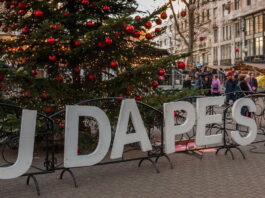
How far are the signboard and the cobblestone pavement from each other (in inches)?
15.3

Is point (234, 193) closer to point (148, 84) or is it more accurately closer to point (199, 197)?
point (199, 197)

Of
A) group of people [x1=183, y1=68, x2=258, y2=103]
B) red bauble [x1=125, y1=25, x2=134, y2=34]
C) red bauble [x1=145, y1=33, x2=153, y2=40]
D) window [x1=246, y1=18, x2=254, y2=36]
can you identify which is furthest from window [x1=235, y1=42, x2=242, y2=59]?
red bauble [x1=125, y1=25, x2=134, y2=34]

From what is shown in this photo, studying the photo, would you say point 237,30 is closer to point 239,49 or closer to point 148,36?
point 239,49

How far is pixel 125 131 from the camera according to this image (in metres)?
6.62

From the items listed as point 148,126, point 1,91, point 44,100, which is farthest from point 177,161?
point 1,91

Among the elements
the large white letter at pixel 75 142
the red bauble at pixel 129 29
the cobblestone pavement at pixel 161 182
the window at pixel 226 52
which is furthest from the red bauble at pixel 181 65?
the window at pixel 226 52

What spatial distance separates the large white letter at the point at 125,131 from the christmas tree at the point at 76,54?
5.99ft

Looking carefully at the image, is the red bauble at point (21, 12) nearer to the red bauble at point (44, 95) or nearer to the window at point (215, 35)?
the red bauble at point (44, 95)

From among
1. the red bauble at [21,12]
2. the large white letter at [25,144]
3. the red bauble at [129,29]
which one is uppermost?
the red bauble at [21,12]

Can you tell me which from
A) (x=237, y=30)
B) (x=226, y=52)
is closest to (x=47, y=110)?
(x=237, y=30)

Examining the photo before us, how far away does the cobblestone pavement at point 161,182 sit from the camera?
572 centimetres

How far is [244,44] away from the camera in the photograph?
56.3 metres

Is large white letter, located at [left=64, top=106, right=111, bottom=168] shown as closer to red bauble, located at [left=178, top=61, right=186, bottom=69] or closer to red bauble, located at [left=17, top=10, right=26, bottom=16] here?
red bauble, located at [left=178, top=61, right=186, bottom=69]

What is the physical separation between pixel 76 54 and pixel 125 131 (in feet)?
9.49
